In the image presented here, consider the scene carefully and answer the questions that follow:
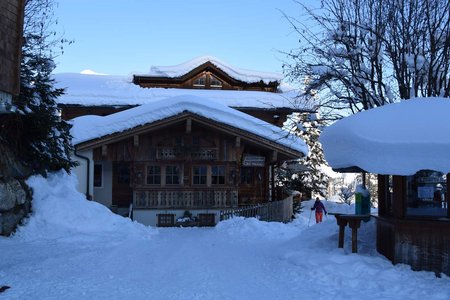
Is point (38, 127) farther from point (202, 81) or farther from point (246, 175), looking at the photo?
point (202, 81)

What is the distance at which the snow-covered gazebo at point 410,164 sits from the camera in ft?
27.5

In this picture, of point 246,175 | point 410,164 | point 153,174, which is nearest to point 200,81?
point 246,175

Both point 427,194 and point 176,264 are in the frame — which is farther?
point 176,264

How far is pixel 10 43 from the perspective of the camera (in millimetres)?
9945

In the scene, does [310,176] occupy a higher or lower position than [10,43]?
lower

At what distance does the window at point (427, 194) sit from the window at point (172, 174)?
1422 cm

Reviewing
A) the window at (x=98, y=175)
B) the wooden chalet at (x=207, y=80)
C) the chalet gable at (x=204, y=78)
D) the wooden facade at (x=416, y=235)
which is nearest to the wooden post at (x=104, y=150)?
the window at (x=98, y=175)

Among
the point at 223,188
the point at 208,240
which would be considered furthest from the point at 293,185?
the point at 208,240

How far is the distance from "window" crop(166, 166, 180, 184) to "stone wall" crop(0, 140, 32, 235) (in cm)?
814

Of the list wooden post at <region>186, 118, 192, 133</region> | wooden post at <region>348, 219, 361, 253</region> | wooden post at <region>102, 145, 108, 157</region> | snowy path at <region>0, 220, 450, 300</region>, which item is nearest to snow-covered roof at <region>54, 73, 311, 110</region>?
wooden post at <region>186, 118, 192, 133</region>

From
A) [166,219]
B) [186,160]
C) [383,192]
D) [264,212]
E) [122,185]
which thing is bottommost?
[166,219]

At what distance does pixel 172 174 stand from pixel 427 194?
14.5 m

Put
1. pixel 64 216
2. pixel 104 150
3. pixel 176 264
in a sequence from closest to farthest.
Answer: pixel 176 264 → pixel 64 216 → pixel 104 150

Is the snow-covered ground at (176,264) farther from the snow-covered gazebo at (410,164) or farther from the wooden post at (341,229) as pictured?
→ the snow-covered gazebo at (410,164)
